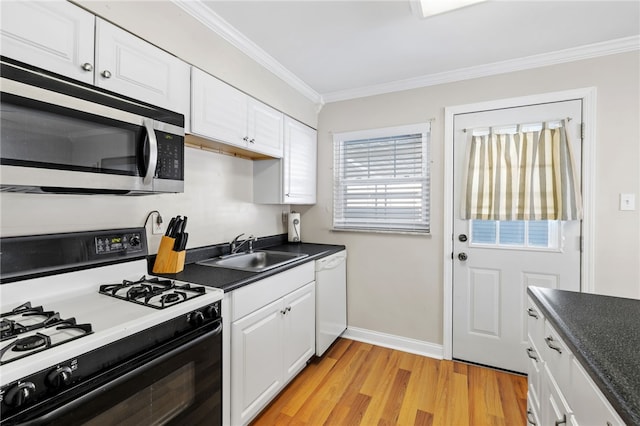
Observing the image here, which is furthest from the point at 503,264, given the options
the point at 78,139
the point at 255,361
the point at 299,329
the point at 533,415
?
the point at 78,139

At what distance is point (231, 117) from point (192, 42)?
1.44ft

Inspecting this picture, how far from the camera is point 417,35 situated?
6.35ft

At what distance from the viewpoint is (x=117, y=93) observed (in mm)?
1284

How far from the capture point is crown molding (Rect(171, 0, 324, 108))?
5.28ft

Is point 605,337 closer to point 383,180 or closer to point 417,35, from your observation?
point 417,35

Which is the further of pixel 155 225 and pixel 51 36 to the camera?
pixel 155 225

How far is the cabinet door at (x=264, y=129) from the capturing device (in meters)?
2.07

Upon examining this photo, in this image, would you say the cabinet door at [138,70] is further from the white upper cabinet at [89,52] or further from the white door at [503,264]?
the white door at [503,264]

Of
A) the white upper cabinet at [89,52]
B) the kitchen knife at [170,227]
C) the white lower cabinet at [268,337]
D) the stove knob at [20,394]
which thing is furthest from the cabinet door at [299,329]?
the white upper cabinet at [89,52]

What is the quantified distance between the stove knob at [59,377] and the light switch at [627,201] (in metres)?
3.08

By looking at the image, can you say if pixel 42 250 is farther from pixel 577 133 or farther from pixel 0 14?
pixel 577 133

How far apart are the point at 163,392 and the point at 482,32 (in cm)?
260

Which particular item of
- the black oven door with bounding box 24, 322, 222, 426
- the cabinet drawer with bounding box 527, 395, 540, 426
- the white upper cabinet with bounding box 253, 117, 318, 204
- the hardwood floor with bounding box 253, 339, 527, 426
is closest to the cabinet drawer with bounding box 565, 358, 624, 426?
the cabinet drawer with bounding box 527, 395, 540, 426

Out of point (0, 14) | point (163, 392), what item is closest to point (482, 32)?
point (0, 14)
